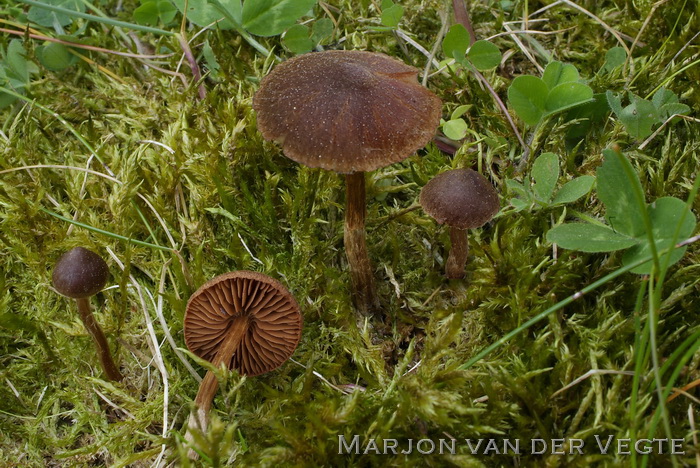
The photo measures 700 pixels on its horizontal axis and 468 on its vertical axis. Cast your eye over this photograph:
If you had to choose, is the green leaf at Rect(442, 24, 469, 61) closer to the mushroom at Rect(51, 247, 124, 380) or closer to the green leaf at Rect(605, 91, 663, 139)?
the green leaf at Rect(605, 91, 663, 139)

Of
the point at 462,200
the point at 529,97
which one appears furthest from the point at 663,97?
the point at 462,200

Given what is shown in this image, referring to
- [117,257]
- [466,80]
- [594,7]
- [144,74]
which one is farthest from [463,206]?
[144,74]

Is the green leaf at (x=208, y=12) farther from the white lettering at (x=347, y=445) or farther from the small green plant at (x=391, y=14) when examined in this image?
the white lettering at (x=347, y=445)

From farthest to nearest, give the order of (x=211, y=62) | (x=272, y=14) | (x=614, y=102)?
(x=211, y=62) < (x=272, y=14) < (x=614, y=102)

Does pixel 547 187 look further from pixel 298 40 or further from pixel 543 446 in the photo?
pixel 298 40

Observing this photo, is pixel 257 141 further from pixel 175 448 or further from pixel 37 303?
pixel 175 448

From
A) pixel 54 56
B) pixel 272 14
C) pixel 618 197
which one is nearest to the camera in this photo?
pixel 618 197
